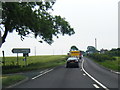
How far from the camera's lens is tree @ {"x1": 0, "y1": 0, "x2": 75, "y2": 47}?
20800mm

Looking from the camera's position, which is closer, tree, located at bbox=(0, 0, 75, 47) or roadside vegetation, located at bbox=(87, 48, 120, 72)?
tree, located at bbox=(0, 0, 75, 47)

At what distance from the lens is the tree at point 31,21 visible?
68.2ft

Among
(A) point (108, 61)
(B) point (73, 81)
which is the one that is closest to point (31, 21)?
(B) point (73, 81)

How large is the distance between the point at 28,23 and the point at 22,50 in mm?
13152

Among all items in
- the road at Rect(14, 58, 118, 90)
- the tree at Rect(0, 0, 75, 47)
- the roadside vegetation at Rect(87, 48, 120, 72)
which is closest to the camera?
the road at Rect(14, 58, 118, 90)

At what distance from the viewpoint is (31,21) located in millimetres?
25062

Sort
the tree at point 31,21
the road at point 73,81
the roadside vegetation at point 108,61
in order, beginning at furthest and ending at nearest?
the roadside vegetation at point 108,61 < the tree at point 31,21 < the road at point 73,81

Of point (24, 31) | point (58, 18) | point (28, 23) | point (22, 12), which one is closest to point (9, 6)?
point (22, 12)

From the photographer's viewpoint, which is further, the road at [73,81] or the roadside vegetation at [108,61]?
the roadside vegetation at [108,61]

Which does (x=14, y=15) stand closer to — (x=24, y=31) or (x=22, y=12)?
(x=22, y=12)

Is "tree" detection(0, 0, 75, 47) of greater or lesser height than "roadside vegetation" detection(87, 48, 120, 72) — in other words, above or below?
above

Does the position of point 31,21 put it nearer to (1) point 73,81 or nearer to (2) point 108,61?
(1) point 73,81

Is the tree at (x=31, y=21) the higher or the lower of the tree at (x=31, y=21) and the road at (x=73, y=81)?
the higher

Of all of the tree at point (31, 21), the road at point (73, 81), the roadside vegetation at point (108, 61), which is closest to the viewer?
the road at point (73, 81)
